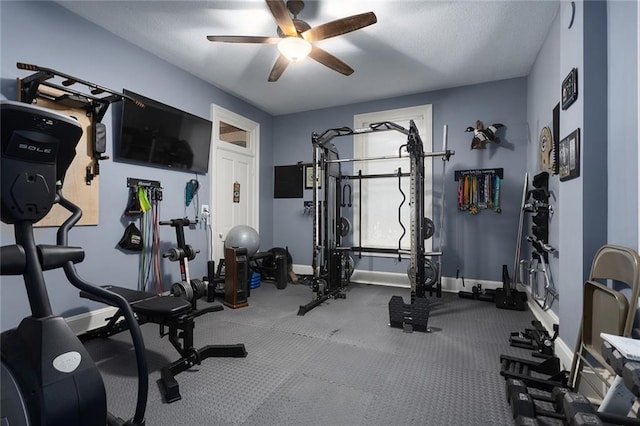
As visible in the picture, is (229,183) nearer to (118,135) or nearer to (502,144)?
(118,135)

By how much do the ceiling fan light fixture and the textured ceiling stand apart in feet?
1.22

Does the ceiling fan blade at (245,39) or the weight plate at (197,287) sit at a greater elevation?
the ceiling fan blade at (245,39)

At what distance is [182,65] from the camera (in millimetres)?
3729

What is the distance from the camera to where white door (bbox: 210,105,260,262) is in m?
4.33

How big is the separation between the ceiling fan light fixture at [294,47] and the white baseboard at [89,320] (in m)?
2.89

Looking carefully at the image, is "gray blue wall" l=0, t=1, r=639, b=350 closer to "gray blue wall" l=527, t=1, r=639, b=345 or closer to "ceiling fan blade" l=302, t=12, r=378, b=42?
"gray blue wall" l=527, t=1, r=639, b=345

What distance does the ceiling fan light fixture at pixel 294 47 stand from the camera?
2.56m

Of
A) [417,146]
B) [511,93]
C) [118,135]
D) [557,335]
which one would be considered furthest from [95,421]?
[511,93]

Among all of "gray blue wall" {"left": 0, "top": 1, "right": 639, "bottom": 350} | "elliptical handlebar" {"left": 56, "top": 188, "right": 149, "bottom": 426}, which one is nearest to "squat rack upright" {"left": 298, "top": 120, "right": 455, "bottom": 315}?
"gray blue wall" {"left": 0, "top": 1, "right": 639, "bottom": 350}

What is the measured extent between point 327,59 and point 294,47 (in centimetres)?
46

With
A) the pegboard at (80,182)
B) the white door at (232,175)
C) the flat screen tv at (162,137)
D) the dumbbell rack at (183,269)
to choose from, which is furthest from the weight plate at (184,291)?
the flat screen tv at (162,137)

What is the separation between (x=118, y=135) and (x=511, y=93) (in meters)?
4.87

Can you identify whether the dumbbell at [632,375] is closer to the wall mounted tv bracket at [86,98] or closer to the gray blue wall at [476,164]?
the gray blue wall at [476,164]

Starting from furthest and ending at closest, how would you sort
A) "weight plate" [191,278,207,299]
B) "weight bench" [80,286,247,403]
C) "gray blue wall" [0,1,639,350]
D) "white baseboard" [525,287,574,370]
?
1. "weight plate" [191,278,207,299]
2. "white baseboard" [525,287,574,370]
3. "weight bench" [80,286,247,403]
4. "gray blue wall" [0,1,639,350]
